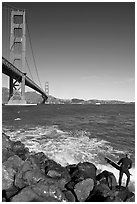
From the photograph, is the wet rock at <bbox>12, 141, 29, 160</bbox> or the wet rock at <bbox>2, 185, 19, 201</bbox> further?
the wet rock at <bbox>12, 141, 29, 160</bbox>

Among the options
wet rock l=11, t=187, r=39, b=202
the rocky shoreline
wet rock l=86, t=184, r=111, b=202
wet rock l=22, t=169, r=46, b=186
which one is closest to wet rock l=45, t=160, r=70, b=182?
the rocky shoreline

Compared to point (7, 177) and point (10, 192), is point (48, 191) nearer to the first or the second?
point (10, 192)

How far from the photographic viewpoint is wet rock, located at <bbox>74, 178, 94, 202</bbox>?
14.7ft

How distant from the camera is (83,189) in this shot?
15.1 ft

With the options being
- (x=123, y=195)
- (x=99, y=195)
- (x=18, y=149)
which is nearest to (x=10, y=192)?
(x=99, y=195)

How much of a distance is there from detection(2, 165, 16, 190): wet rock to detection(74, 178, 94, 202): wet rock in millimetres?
1400

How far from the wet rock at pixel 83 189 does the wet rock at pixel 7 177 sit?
1.40 metres

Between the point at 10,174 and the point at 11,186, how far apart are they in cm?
30

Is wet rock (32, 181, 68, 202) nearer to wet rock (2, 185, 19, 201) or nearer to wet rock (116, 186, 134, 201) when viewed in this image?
wet rock (2, 185, 19, 201)

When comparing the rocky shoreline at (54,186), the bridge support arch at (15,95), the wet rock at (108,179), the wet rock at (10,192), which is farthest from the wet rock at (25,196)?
the bridge support arch at (15,95)

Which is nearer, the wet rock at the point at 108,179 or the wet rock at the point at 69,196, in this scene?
the wet rock at the point at 69,196

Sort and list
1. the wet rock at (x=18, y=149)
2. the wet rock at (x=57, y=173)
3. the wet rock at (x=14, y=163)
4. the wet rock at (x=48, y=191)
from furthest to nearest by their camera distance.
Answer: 1. the wet rock at (x=18, y=149)
2. the wet rock at (x=57, y=173)
3. the wet rock at (x=14, y=163)
4. the wet rock at (x=48, y=191)

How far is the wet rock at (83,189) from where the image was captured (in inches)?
177

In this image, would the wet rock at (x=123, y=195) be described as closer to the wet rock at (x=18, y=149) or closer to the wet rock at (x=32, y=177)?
the wet rock at (x=32, y=177)
